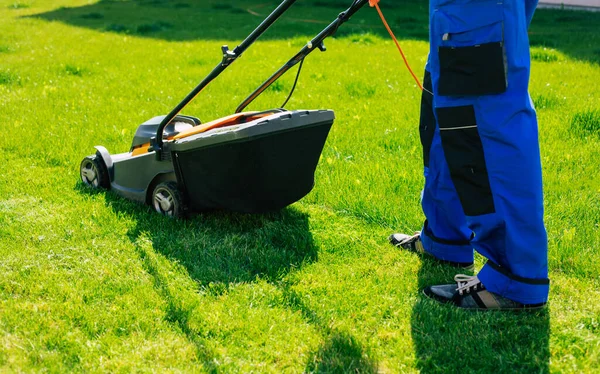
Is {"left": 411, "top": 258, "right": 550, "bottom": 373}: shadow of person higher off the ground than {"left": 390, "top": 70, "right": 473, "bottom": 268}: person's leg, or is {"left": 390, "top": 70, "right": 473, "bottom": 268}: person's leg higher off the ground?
{"left": 390, "top": 70, "right": 473, "bottom": 268}: person's leg

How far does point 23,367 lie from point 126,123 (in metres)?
3.36

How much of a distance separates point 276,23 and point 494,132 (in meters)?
9.79

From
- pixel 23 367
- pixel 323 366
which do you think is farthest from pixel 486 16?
pixel 23 367

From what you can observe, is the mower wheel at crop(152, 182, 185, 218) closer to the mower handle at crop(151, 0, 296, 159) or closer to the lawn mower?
the lawn mower

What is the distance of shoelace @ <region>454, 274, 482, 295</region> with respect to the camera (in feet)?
8.87

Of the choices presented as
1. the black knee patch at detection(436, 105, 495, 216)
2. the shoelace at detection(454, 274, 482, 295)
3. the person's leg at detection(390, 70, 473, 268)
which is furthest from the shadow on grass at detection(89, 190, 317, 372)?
the black knee patch at detection(436, 105, 495, 216)

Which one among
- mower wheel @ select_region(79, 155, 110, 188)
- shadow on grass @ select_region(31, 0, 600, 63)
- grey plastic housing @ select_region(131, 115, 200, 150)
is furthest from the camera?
shadow on grass @ select_region(31, 0, 600, 63)

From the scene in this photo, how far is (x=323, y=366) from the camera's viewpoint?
2346mm

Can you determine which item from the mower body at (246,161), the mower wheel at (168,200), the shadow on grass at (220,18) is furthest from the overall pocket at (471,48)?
the shadow on grass at (220,18)

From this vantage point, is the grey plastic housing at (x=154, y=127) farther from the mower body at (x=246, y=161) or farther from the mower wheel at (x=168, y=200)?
the mower wheel at (x=168, y=200)

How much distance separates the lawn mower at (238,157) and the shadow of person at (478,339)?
0.91 metres

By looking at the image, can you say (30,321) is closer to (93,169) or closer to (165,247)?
(165,247)

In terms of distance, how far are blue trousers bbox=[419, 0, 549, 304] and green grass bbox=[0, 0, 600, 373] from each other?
262 mm

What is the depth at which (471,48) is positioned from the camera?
7.88 ft
